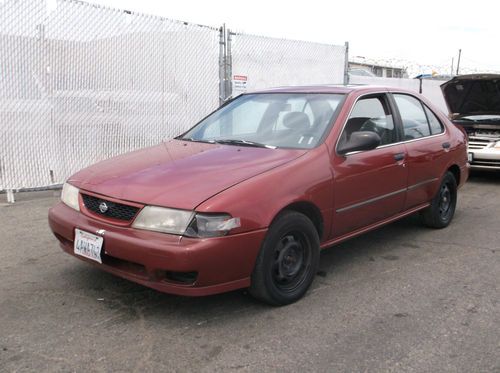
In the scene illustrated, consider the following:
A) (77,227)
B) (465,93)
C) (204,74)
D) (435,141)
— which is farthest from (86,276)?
(465,93)

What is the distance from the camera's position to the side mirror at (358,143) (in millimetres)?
3816

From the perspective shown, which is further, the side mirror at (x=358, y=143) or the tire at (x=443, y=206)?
the tire at (x=443, y=206)

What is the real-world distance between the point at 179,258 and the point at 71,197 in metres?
1.16

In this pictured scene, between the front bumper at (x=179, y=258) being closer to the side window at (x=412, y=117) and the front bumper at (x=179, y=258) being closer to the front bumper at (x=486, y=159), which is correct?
the side window at (x=412, y=117)

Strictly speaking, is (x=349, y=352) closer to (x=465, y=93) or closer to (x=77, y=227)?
(x=77, y=227)

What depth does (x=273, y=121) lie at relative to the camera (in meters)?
4.23

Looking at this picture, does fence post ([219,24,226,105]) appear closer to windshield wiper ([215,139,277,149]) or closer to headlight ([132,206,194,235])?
windshield wiper ([215,139,277,149])

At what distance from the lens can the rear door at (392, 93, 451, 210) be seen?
4.66m

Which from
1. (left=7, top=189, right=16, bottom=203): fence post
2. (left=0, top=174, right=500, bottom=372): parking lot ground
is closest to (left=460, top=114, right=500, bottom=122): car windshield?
(left=0, top=174, right=500, bottom=372): parking lot ground

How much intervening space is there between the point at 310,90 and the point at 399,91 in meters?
1.02

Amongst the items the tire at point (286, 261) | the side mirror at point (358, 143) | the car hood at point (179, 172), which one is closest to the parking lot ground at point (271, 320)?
the tire at point (286, 261)

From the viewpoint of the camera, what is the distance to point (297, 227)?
3.39 meters

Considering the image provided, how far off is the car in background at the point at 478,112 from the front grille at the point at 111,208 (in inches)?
271

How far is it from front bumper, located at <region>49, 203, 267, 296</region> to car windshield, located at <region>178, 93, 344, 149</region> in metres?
1.06
